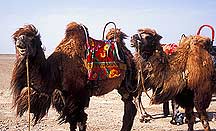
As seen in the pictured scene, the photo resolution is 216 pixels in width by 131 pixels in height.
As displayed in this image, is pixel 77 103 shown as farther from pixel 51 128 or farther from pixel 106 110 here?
pixel 106 110

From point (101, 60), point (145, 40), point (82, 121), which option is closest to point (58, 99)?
point (82, 121)

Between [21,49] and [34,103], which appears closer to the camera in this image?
[21,49]

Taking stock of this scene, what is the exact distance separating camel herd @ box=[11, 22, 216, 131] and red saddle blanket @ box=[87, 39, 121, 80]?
0.02m

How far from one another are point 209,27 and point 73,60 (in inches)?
87.7

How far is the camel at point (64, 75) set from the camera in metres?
4.78

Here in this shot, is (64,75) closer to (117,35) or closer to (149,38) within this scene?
(149,38)

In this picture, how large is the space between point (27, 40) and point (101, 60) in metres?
1.39

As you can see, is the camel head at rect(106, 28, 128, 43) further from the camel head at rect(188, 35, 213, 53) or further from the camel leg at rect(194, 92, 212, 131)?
the camel leg at rect(194, 92, 212, 131)

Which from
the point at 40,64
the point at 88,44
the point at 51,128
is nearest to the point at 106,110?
the point at 51,128

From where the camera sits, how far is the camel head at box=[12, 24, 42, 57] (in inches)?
181

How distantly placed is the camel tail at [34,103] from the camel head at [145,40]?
1484 mm

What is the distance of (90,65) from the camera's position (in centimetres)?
535

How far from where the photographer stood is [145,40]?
504 cm

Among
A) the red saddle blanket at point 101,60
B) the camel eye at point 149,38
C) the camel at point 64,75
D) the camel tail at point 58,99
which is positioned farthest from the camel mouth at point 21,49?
the camel eye at point 149,38
